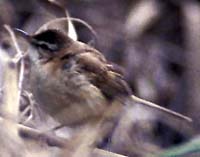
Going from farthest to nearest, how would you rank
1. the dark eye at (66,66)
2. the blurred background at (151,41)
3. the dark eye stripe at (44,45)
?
the blurred background at (151,41), the dark eye stripe at (44,45), the dark eye at (66,66)

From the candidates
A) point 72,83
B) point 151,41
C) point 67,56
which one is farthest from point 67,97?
point 151,41

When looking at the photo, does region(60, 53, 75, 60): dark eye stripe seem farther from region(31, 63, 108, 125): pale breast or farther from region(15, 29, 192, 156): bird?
region(31, 63, 108, 125): pale breast

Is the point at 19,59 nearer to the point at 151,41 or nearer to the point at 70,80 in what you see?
the point at 70,80

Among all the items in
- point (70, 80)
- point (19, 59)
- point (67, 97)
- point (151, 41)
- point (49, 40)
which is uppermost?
point (151, 41)

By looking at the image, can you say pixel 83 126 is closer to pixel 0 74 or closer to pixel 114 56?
pixel 0 74

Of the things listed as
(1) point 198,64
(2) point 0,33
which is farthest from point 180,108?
(2) point 0,33

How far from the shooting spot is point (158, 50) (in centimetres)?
746

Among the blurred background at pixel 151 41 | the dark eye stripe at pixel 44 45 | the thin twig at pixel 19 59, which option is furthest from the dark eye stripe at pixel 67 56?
the blurred background at pixel 151 41

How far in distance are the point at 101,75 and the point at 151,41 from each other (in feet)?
9.43

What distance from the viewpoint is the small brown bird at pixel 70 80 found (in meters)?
4.40

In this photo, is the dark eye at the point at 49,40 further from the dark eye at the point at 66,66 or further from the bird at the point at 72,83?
the dark eye at the point at 66,66

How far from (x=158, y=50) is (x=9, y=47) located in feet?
7.05

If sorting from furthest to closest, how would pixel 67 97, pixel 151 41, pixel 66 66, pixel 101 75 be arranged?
pixel 151 41 < pixel 101 75 < pixel 66 66 < pixel 67 97

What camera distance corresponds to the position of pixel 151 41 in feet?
24.5
